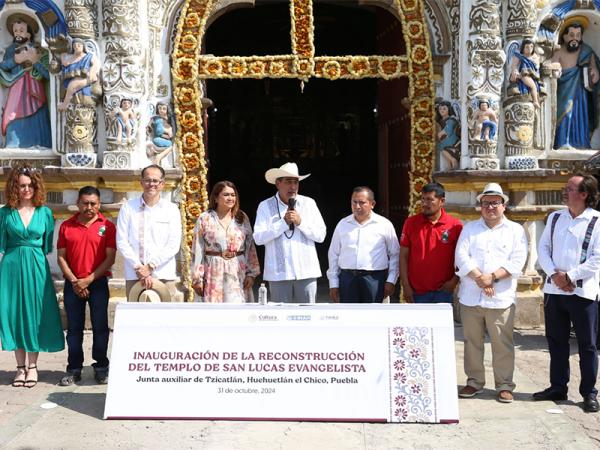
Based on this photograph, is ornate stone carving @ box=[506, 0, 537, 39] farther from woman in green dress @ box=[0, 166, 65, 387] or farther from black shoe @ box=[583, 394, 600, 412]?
woman in green dress @ box=[0, 166, 65, 387]

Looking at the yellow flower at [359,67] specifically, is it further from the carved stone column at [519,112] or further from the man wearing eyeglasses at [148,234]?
the man wearing eyeglasses at [148,234]

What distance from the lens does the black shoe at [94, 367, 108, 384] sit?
246 inches

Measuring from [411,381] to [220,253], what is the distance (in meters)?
1.88

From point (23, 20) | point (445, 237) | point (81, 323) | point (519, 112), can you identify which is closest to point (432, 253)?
point (445, 237)

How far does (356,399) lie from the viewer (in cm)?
510

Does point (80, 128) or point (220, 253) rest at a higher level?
point (80, 128)

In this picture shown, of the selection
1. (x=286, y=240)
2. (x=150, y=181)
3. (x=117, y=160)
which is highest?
(x=117, y=160)

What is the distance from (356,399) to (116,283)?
4166 millimetres

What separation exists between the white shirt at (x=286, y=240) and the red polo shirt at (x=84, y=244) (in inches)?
50.1

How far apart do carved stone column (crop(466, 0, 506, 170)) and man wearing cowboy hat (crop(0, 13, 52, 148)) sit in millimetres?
4848

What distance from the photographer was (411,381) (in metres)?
5.10

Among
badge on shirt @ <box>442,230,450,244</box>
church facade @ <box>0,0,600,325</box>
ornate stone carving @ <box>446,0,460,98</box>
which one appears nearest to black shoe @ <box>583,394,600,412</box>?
badge on shirt @ <box>442,230,450,244</box>

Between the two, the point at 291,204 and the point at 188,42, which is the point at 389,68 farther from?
the point at 291,204

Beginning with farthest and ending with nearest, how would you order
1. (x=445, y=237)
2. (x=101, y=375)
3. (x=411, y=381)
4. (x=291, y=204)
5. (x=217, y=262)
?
(x=101, y=375)
(x=291, y=204)
(x=217, y=262)
(x=445, y=237)
(x=411, y=381)
